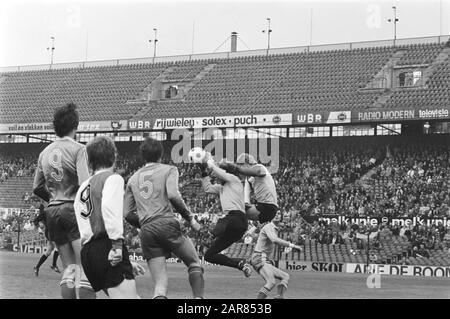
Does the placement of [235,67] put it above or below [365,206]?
above

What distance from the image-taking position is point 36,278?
1580cm

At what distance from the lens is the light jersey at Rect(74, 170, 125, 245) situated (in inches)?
282

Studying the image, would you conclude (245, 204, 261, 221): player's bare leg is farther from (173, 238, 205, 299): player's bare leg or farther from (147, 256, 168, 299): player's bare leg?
(147, 256, 168, 299): player's bare leg

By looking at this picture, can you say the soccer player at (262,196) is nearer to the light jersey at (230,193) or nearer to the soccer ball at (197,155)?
the light jersey at (230,193)

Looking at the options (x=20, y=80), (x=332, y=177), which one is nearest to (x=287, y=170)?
(x=332, y=177)

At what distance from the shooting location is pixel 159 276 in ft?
28.7

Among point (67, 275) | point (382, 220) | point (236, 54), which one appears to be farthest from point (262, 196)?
point (236, 54)

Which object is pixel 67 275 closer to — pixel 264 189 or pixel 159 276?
pixel 159 276

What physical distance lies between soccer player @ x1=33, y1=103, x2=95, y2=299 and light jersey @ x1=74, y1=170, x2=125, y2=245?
113 centimetres

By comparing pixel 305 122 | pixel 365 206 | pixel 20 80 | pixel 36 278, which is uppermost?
pixel 20 80

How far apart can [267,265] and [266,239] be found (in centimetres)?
75

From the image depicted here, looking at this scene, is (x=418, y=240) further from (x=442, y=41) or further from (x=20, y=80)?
(x=20, y=80)

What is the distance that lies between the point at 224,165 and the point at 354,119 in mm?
26858

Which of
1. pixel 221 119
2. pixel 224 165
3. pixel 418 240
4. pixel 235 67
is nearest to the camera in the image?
pixel 224 165
